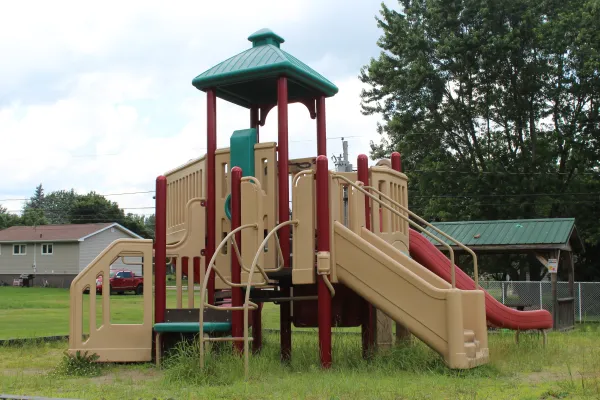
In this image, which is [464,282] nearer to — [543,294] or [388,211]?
[388,211]

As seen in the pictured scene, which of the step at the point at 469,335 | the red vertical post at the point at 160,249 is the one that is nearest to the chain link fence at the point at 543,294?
the step at the point at 469,335

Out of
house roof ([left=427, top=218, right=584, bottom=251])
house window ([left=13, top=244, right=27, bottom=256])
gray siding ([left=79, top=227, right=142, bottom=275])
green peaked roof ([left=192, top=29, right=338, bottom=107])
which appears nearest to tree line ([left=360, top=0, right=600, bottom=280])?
house roof ([left=427, top=218, right=584, bottom=251])

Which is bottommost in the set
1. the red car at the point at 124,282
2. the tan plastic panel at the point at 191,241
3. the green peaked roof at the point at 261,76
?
the red car at the point at 124,282

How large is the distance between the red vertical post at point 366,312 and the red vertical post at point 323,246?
105 centimetres

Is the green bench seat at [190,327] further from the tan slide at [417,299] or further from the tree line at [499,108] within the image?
the tree line at [499,108]

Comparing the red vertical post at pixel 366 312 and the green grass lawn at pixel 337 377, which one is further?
the red vertical post at pixel 366 312

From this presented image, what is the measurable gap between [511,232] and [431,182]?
426 inches

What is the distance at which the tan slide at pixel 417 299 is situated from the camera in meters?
7.40

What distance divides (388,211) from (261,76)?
2571 millimetres

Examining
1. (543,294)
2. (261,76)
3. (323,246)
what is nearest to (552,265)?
(543,294)

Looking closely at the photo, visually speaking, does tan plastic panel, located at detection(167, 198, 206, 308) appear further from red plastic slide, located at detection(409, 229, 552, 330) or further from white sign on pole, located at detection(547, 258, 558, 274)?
white sign on pole, located at detection(547, 258, 558, 274)

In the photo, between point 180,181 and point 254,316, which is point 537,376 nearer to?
point 254,316

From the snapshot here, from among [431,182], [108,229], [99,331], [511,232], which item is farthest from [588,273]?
[108,229]

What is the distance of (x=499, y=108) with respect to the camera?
29.3 m
